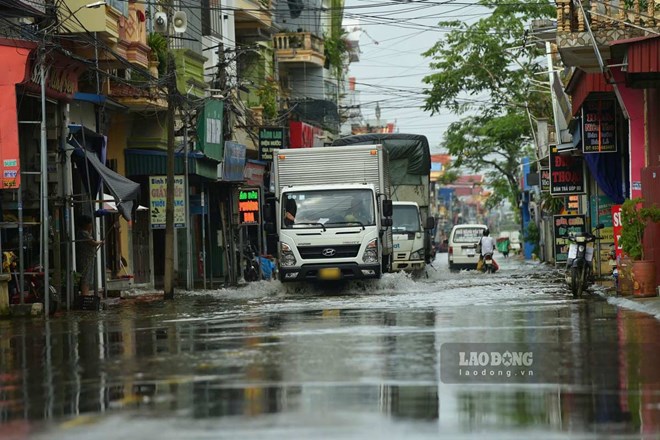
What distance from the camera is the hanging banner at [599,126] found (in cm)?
3209

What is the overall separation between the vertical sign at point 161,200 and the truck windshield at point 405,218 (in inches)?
315

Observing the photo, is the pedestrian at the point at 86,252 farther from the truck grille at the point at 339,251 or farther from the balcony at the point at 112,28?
the truck grille at the point at 339,251

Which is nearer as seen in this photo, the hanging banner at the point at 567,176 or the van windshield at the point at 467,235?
Result: the hanging banner at the point at 567,176

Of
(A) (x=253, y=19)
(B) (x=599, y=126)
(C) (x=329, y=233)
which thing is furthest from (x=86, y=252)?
(A) (x=253, y=19)

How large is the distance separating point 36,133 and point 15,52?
419cm

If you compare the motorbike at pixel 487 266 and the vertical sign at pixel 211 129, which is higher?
the vertical sign at pixel 211 129

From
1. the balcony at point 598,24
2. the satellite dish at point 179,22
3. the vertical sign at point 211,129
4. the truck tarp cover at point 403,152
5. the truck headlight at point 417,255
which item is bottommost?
the truck headlight at point 417,255

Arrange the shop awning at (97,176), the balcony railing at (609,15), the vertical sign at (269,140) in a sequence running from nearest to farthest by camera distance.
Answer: the balcony railing at (609,15) → the shop awning at (97,176) → the vertical sign at (269,140)

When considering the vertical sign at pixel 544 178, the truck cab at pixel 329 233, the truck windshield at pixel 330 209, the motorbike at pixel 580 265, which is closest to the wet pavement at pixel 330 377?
the motorbike at pixel 580 265

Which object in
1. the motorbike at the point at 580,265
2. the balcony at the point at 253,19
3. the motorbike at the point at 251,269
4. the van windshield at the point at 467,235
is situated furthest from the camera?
the van windshield at the point at 467,235

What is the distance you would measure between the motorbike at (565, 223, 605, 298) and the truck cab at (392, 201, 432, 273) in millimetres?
13634

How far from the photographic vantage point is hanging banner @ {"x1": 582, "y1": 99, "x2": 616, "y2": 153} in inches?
1264

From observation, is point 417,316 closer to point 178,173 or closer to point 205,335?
point 205,335

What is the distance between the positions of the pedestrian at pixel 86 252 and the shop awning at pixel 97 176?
0.77 meters
